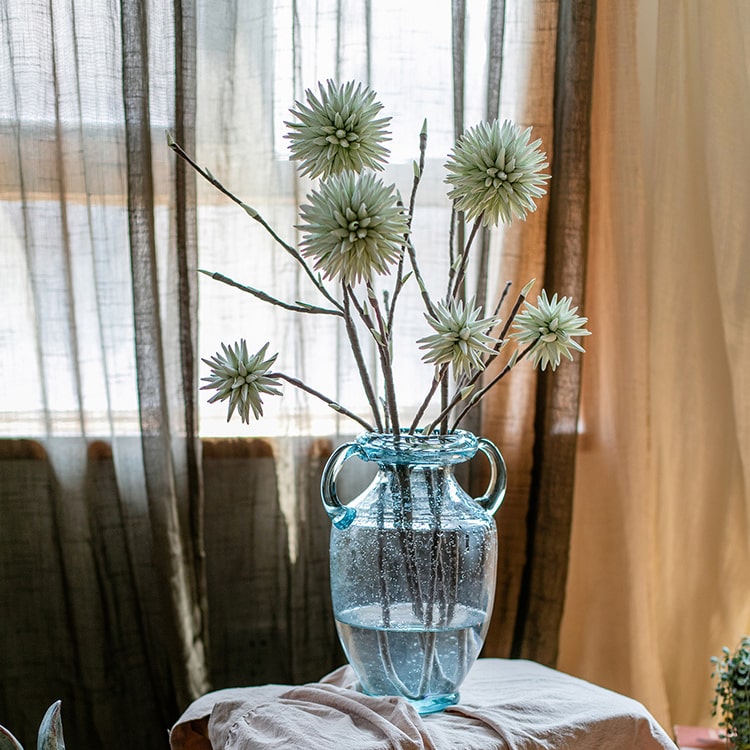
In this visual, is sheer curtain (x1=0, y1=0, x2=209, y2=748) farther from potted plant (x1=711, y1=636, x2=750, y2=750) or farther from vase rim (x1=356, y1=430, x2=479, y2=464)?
potted plant (x1=711, y1=636, x2=750, y2=750)

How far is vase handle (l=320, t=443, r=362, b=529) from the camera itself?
112 cm

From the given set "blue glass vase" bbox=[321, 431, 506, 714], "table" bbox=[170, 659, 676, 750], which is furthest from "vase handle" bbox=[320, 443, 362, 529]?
"table" bbox=[170, 659, 676, 750]

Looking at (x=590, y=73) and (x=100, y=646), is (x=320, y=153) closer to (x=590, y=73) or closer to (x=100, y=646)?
(x=590, y=73)

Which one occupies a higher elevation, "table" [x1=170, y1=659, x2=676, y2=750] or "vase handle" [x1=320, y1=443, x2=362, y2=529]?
"vase handle" [x1=320, y1=443, x2=362, y2=529]

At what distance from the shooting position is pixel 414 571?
1.07m

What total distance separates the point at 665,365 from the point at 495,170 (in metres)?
0.78

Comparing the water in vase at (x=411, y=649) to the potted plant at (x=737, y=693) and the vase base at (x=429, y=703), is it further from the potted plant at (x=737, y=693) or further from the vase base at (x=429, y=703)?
the potted plant at (x=737, y=693)

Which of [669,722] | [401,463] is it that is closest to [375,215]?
[401,463]

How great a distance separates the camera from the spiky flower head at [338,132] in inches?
38.4

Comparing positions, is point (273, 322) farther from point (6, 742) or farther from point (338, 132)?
point (6, 742)

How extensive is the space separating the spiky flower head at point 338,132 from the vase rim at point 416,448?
31 cm

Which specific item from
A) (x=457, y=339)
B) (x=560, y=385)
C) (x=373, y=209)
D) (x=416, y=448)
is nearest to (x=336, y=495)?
(x=416, y=448)

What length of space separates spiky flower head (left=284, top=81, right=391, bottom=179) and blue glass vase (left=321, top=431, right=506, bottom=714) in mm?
327

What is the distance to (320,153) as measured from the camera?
3.25 feet
